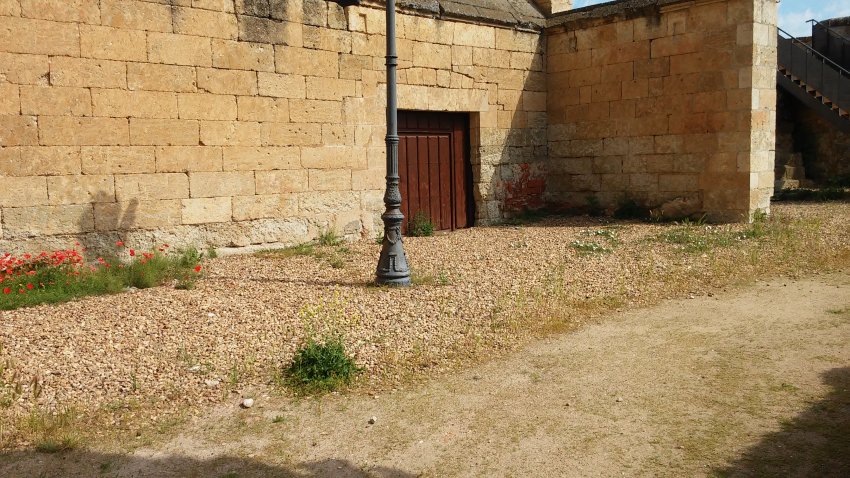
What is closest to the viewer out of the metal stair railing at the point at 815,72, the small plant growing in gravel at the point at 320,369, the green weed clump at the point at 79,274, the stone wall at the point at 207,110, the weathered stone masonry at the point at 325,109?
the small plant growing in gravel at the point at 320,369

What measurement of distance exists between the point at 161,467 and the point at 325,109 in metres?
6.55

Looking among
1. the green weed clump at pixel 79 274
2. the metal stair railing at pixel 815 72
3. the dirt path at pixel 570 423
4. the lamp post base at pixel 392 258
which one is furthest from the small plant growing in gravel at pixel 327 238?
the metal stair railing at pixel 815 72

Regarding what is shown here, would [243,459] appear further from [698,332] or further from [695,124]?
[695,124]

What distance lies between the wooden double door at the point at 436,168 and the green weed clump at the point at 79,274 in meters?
3.77

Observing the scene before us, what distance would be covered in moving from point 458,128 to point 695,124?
3535mm

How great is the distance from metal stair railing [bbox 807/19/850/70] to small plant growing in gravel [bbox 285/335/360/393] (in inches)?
622

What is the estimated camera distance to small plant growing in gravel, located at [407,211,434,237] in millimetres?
10586

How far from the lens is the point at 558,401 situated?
13.7ft

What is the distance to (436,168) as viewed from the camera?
11.0 meters

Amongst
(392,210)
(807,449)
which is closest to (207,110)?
(392,210)

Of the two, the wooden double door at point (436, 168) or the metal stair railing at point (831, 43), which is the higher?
the metal stair railing at point (831, 43)

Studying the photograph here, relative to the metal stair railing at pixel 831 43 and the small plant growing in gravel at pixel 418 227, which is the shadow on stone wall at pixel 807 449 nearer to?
the small plant growing in gravel at pixel 418 227

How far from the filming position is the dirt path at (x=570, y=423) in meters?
3.40

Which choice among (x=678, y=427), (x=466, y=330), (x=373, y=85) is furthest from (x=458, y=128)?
(x=678, y=427)
